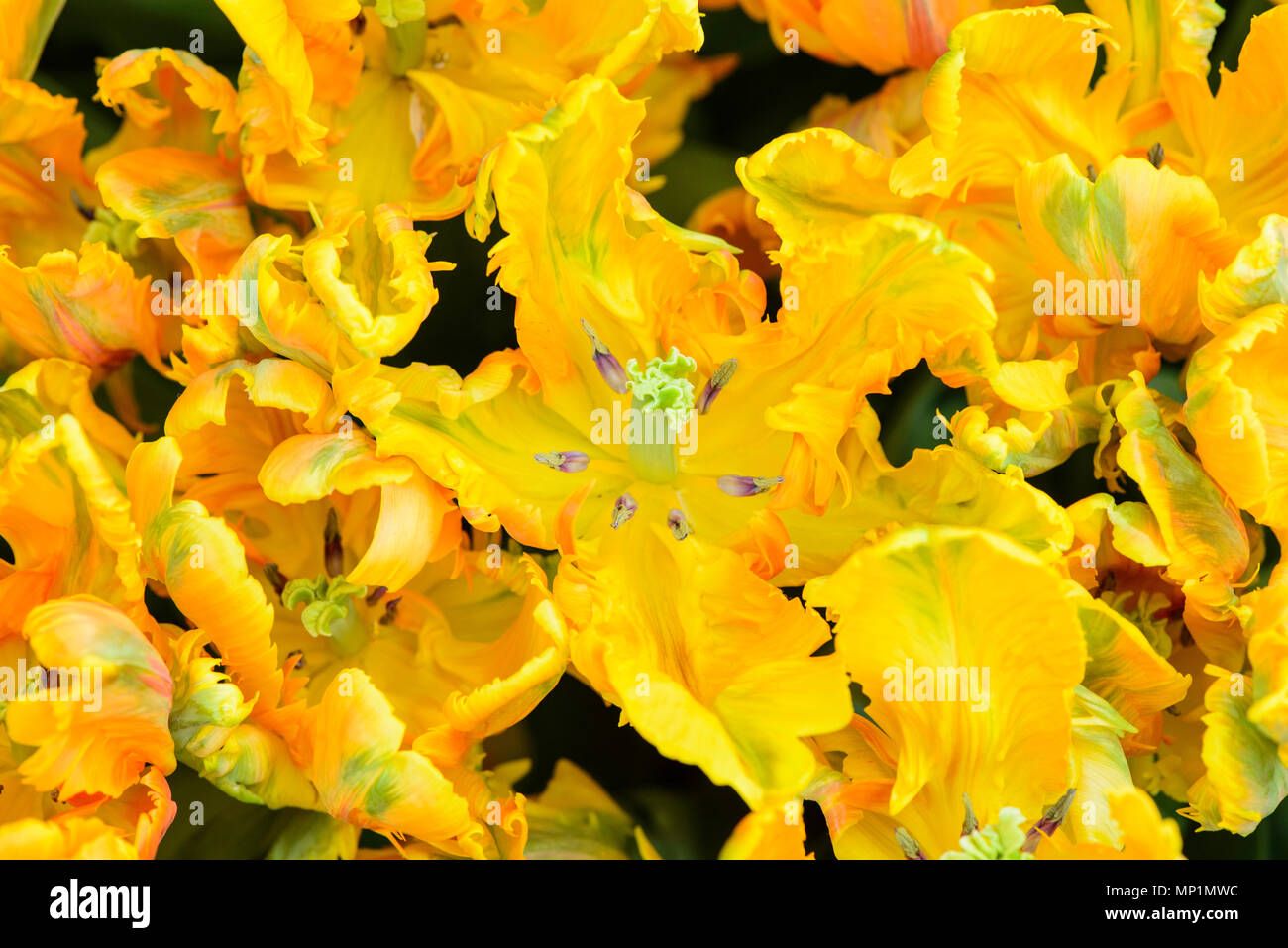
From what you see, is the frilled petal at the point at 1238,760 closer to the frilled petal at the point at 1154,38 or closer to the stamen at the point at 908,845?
the stamen at the point at 908,845

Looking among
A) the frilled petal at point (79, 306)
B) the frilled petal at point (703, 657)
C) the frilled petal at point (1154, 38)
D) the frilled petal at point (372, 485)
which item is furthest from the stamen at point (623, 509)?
the frilled petal at point (1154, 38)

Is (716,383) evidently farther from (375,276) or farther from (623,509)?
(375,276)

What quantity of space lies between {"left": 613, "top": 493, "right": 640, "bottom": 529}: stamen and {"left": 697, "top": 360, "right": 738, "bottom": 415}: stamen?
0.09m

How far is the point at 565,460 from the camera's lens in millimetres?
1070

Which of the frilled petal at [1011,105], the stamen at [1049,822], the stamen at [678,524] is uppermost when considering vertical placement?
the frilled petal at [1011,105]

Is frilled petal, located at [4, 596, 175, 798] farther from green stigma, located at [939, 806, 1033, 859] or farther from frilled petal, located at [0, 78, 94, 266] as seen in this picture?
green stigma, located at [939, 806, 1033, 859]

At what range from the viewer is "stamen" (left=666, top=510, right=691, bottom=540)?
1049mm

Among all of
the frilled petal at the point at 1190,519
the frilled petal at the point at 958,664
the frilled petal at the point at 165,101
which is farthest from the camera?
the frilled petal at the point at 165,101

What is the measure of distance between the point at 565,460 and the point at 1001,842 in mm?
412

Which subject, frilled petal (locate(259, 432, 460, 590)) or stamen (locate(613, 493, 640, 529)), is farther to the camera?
stamen (locate(613, 493, 640, 529))

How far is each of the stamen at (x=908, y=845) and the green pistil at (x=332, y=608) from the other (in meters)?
0.42

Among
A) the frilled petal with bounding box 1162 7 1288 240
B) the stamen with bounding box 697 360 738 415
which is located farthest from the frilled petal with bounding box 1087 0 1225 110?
the stamen with bounding box 697 360 738 415

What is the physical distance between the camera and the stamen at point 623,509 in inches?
41.6
